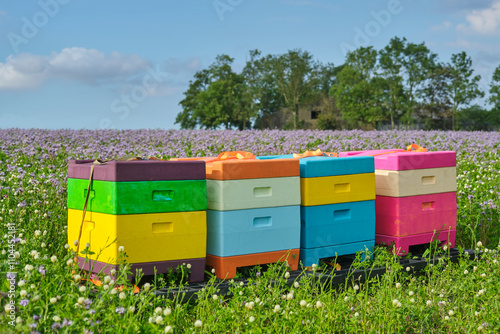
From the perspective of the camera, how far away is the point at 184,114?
6975 cm

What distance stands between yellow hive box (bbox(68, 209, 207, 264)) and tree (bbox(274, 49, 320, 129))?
6499 cm

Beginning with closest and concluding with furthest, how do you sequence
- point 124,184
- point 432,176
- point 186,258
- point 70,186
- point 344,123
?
point 124,184 < point 186,258 < point 70,186 < point 432,176 < point 344,123

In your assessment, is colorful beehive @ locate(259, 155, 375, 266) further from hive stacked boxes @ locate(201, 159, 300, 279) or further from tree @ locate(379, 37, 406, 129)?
tree @ locate(379, 37, 406, 129)

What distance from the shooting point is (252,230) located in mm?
4621

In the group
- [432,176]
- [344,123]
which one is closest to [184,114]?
[344,123]

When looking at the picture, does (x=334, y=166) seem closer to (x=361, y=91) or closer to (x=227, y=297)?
(x=227, y=297)

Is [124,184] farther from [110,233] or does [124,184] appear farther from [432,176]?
[432,176]

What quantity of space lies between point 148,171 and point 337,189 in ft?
6.54

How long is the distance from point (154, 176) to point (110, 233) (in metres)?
0.59

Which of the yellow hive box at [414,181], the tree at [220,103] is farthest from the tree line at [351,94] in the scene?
the yellow hive box at [414,181]

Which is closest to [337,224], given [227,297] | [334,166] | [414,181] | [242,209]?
[334,166]

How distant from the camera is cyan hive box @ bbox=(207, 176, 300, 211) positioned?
449 centimetres

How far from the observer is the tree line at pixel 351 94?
6125 cm

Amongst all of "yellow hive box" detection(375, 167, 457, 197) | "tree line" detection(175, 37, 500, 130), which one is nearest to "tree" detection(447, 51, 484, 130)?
"tree line" detection(175, 37, 500, 130)
